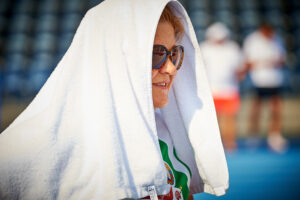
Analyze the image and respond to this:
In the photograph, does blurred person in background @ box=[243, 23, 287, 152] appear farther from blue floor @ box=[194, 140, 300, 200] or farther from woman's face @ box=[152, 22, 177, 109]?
woman's face @ box=[152, 22, 177, 109]

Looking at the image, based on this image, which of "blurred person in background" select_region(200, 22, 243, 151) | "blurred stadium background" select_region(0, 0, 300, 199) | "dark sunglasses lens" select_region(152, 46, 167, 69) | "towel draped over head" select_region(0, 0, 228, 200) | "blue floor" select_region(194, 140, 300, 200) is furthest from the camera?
"blurred stadium background" select_region(0, 0, 300, 199)

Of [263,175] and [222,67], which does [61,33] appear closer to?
[222,67]

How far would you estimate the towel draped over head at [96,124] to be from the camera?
572 millimetres

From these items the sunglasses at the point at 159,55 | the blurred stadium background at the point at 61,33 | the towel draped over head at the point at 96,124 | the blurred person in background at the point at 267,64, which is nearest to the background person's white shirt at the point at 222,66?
the blurred person in background at the point at 267,64

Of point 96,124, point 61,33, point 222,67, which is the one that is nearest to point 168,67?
point 96,124

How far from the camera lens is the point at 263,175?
2439 mm

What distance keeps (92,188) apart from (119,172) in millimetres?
73

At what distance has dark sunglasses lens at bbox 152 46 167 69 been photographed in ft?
2.44

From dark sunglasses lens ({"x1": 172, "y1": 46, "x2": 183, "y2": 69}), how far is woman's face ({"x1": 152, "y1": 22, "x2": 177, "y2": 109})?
0.02 metres

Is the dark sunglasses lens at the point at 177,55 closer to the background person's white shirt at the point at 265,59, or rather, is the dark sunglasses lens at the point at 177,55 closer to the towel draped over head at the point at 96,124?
the towel draped over head at the point at 96,124

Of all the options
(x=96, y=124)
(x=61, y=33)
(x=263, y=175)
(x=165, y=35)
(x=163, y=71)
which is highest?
(x=61, y=33)

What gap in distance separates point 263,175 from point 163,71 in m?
2.15

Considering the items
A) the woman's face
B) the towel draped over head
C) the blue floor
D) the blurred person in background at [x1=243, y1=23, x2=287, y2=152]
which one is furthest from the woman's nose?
the blurred person in background at [x1=243, y1=23, x2=287, y2=152]

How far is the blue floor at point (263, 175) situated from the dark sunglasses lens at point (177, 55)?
669 mm
